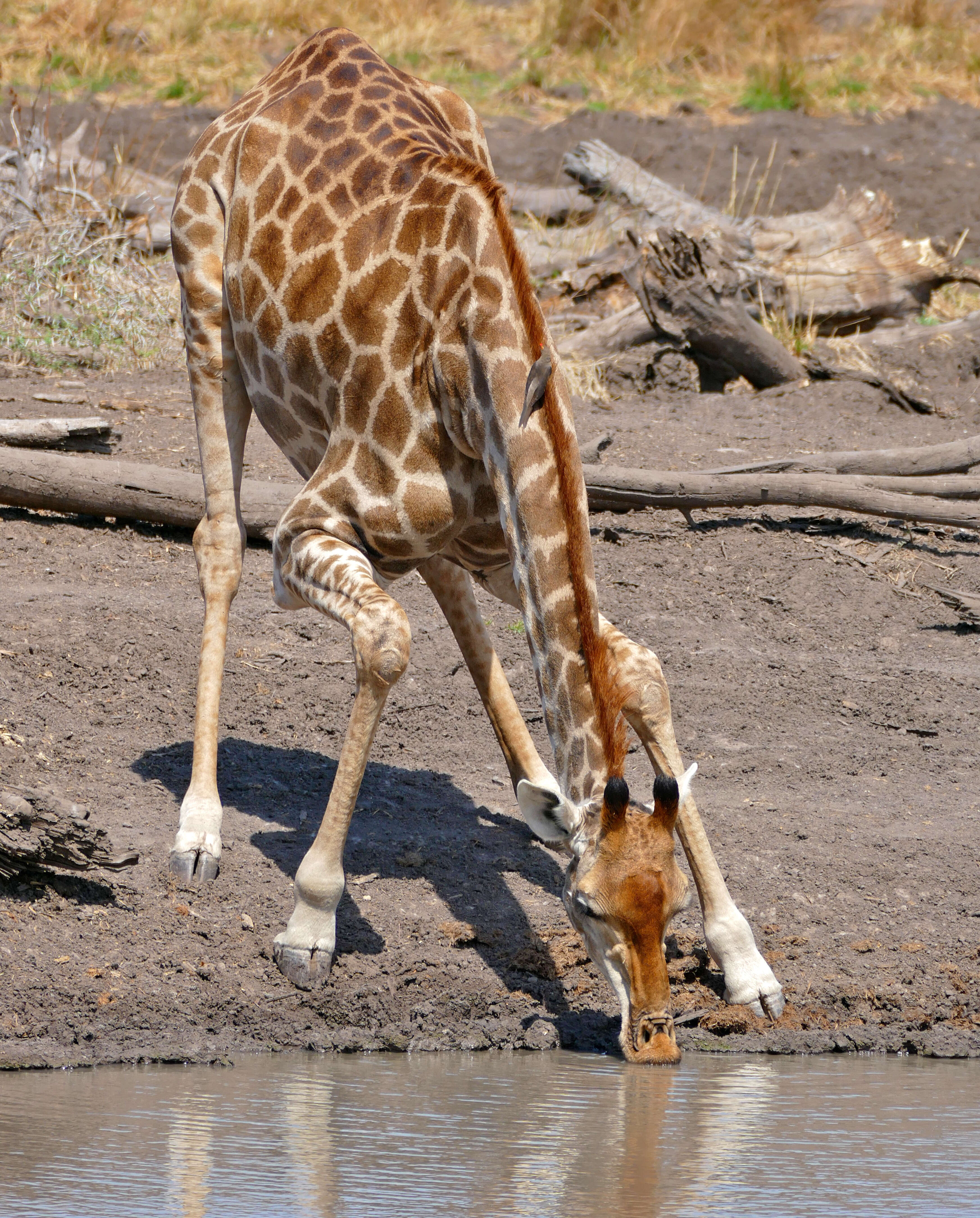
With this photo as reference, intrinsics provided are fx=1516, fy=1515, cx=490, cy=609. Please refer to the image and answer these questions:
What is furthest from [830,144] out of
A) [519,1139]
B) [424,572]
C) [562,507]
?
[519,1139]

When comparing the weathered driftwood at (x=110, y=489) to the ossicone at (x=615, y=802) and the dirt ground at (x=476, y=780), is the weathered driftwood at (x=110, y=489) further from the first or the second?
the ossicone at (x=615, y=802)

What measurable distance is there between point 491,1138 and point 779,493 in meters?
5.16

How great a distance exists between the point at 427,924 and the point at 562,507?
148 centimetres

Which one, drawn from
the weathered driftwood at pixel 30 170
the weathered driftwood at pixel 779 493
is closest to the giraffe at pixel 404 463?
the weathered driftwood at pixel 779 493

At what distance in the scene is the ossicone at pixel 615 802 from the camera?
3.80 meters

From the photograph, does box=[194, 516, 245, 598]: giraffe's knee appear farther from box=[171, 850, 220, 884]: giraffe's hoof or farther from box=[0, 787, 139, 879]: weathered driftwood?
box=[0, 787, 139, 879]: weathered driftwood

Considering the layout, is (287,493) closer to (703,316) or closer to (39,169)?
(703,316)

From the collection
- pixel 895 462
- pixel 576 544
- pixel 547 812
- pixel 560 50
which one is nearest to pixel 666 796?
pixel 547 812

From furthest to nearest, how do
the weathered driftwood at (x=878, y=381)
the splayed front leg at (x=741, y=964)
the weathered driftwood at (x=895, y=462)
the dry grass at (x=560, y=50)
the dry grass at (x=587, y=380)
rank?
the dry grass at (x=560, y=50) → the dry grass at (x=587, y=380) → the weathered driftwood at (x=878, y=381) → the weathered driftwood at (x=895, y=462) → the splayed front leg at (x=741, y=964)

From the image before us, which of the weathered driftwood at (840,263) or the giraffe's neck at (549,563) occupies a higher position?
the weathered driftwood at (840,263)

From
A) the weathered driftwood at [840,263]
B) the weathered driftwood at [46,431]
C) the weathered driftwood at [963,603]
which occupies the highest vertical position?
the weathered driftwood at [840,263]

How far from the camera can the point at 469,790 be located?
19.5 feet

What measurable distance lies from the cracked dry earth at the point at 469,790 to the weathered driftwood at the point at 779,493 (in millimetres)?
263

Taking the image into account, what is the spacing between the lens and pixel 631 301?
1183 cm
